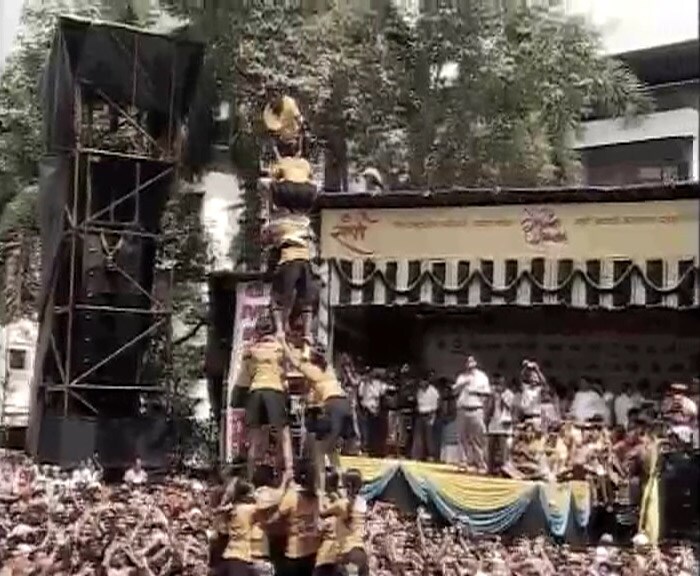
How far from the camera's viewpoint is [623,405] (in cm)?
260

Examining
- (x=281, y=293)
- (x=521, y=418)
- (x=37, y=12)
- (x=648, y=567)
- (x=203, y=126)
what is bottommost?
(x=648, y=567)

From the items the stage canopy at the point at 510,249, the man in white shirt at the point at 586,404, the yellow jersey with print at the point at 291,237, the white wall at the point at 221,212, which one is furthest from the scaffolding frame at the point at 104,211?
the man in white shirt at the point at 586,404

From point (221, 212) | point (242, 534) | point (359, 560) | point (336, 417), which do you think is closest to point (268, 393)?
point (336, 417)

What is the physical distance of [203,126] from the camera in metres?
3.29

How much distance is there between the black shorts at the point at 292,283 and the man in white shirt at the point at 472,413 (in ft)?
1.02

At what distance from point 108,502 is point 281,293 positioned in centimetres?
80

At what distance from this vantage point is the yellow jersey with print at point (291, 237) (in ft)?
8.84

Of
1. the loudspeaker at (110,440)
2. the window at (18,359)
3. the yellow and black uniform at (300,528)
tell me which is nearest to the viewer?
the yellow and black uniform at (300,528)

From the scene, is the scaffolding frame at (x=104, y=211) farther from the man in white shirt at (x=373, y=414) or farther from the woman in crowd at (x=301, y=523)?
the woman in crowd at (x=301, y=523)

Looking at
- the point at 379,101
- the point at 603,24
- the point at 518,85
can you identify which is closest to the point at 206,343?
the point at 379,101

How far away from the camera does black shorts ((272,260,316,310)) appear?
2701 millimetres

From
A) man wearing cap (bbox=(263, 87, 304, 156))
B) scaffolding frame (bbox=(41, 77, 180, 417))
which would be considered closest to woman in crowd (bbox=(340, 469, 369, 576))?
man wearing cap (bbox=(263, 87, 304, 156))

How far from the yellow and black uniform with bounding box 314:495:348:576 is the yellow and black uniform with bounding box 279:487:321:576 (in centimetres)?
1

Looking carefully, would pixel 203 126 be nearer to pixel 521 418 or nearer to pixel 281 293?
pixel 281 293
